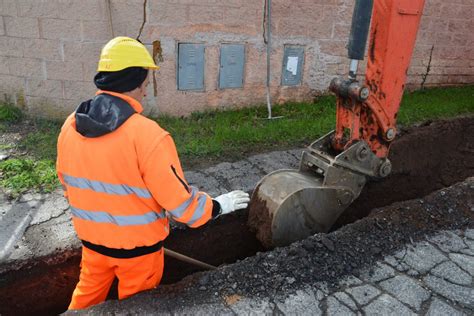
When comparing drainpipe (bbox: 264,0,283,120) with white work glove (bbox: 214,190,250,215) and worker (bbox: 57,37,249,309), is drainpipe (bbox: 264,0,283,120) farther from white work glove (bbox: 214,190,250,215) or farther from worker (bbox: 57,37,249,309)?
worker (bbox: 57,37,249,309)

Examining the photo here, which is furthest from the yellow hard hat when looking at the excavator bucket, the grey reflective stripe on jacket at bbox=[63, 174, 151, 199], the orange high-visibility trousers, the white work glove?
the excavator bucket

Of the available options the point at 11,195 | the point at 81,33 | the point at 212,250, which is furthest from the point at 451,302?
the point at 81,33

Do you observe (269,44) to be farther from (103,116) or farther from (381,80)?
(103,116)

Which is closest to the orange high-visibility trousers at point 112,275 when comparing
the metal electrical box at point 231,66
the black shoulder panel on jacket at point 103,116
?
the black shoulder panel on jacket at point 103,116

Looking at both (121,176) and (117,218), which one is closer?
(121,176)

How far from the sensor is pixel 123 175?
2.25 meters

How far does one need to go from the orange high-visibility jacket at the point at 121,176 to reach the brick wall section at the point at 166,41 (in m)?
3.01

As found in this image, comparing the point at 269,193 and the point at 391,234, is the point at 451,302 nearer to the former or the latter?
the point at 391,234

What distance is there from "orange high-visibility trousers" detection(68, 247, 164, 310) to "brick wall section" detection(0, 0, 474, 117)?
3081 mm

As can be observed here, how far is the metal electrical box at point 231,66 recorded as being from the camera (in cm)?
559

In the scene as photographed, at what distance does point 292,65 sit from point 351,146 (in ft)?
10.3

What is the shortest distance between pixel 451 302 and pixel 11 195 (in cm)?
362

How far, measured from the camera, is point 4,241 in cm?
324

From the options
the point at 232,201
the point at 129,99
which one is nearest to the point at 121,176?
the point at 129,99
